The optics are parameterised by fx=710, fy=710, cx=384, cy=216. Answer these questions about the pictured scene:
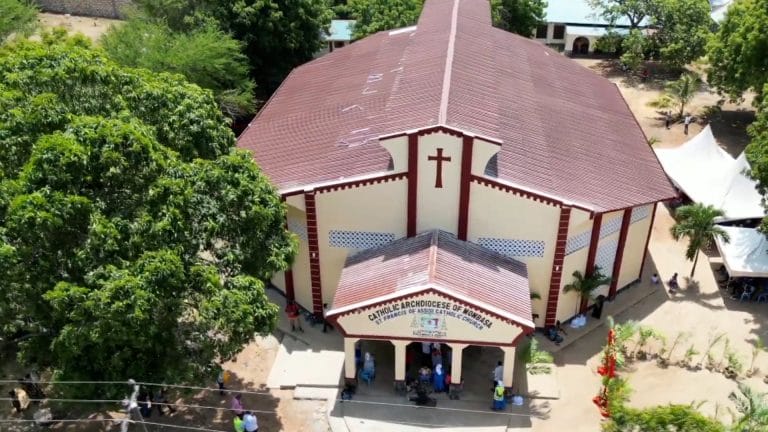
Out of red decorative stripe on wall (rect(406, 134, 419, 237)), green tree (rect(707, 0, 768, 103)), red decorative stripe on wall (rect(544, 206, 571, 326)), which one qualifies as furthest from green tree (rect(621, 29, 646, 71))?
red decorative stripe on wall (rect(406, 134, 419, 237))

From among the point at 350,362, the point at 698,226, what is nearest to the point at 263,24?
the point at 350,362

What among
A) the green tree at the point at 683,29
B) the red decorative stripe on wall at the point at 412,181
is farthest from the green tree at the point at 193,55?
the green tree at the point at 683,29

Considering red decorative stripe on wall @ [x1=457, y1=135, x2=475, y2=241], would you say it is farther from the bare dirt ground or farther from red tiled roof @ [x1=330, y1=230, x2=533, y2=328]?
the bare dirt ground

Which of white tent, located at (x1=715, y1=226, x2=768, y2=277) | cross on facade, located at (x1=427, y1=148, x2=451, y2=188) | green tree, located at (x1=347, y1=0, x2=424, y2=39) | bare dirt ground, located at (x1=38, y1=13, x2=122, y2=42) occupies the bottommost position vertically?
white tent, located at (x1=715, y1=226, x2=768, y2=277)

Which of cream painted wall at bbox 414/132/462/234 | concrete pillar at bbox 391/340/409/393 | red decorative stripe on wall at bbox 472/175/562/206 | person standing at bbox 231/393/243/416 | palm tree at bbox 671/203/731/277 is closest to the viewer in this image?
person standing at bbox 231/393/243/416

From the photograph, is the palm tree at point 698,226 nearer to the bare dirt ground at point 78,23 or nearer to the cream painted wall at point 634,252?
the cream painted wall at point 634,252

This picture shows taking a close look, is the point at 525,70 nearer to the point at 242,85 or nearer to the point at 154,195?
the point at 242,85

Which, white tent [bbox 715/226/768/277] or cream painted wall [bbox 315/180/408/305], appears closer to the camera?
cream painted wall [bbox 315/180/408/305]
